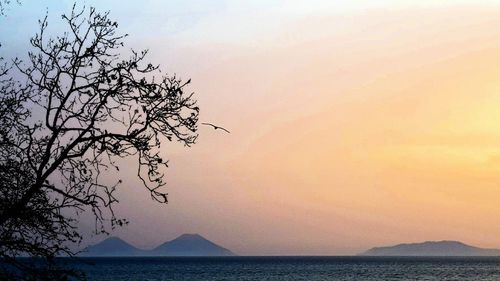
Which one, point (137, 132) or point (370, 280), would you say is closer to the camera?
point (137, 132)

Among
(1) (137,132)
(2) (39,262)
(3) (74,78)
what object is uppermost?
(3) (74,78)

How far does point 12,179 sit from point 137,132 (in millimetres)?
1660

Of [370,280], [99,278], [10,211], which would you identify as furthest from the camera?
[99,278]

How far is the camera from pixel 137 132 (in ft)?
35.5

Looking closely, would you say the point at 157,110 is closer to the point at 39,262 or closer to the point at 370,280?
the point at 39,262

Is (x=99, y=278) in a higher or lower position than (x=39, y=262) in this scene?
higher

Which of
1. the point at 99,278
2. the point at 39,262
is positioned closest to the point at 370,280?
the point at 99,278

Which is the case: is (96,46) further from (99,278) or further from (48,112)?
Result: (99,278)

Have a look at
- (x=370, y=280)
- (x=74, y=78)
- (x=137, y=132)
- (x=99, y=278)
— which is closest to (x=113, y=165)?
(x=137, y=132)

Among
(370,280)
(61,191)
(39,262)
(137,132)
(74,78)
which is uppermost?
(370,280)

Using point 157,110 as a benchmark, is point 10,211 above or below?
below

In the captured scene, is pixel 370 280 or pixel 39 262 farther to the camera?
pixel 370 280

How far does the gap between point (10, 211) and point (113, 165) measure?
1363 mm

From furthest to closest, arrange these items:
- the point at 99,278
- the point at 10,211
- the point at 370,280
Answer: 1. the point at 99,278
2. the point at 370,280
3. the point at 10,211
